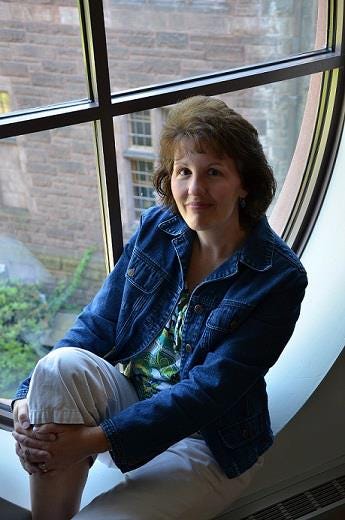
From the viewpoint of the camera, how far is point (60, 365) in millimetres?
1486

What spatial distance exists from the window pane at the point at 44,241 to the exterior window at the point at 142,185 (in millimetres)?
121

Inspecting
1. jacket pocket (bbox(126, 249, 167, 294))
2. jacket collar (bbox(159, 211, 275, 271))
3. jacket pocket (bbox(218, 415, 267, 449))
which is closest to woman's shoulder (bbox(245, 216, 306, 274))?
jacket collar (bbox(159, 211, 275, 271))

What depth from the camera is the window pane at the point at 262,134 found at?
1.77 metres

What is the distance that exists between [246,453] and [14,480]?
1.98ft

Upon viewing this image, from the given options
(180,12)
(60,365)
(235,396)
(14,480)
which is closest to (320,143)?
(180,12)

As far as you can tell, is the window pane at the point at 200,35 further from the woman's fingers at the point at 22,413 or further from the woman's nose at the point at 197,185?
the woman's fingers at the point at 22,413

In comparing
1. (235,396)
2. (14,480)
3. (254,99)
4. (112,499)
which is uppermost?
(254,99)

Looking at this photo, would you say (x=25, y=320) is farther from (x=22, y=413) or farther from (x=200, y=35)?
(x=200, y=35)

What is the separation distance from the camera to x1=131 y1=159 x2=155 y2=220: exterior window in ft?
5.93

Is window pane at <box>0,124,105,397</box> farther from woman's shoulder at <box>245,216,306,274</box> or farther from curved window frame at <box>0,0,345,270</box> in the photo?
woman's shoulder at <box>245,216,306,274</box>

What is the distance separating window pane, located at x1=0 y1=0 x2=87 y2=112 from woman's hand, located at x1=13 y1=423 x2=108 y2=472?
706 mm

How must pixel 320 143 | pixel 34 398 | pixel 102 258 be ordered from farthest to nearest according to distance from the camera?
pixel 320 143
pixel 102 258
pixel 34 398

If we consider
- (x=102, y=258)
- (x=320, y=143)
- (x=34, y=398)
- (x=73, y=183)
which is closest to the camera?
(x=34, y=398)

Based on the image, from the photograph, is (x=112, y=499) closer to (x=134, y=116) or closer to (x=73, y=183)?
(x=73, y=183)
